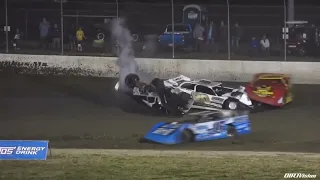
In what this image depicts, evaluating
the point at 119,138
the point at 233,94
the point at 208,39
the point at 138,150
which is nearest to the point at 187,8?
the point at 208,39

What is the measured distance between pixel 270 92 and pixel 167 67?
28.1ft

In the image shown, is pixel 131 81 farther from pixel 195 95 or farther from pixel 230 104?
pixel 230 104

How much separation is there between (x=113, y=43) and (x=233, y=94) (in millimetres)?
10818

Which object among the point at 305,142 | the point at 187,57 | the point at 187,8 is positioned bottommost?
the point at 305,142

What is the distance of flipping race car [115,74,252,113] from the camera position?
22.7m

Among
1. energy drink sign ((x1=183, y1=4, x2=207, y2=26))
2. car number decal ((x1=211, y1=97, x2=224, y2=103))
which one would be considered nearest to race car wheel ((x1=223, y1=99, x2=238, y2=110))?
car number decal ((x1=211, y1=97, x2=224, y2=103))

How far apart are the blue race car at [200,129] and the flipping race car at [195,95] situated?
5158 mm

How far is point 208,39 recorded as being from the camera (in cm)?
3259

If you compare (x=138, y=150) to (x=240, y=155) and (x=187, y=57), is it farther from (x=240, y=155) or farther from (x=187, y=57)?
(x=187, y=57)

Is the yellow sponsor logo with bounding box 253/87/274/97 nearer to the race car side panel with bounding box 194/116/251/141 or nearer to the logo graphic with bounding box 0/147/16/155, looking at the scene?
the race car side panel with bounding box 194/116/251/141

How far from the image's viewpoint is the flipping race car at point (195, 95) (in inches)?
894

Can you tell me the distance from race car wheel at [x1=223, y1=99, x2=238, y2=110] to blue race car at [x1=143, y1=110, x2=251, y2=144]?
209 inches

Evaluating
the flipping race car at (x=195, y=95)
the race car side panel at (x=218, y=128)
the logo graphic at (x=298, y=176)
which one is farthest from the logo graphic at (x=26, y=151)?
the flipping race car at (x=195, y=95)

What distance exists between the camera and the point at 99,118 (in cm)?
2209
